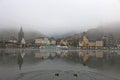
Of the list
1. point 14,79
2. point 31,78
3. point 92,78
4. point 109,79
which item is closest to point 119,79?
point 109,79

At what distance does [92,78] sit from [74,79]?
10.5 feet

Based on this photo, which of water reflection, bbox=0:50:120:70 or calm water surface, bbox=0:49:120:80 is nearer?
calm water surface, bbox=0:49:120:80

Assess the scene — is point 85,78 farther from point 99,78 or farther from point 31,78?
point 31,78

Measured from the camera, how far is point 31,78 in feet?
114

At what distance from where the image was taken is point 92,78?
35.4 metres

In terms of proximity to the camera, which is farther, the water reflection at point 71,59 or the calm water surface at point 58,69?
the water reflection at point 71,59

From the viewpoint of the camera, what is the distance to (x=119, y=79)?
34812 mm

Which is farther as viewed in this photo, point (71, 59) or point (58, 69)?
point (71, 59)

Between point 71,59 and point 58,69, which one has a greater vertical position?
point 71,59

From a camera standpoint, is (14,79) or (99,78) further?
(99,78)

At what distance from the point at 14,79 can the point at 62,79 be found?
7.06 m

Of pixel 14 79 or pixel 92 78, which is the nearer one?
pixel 14 79

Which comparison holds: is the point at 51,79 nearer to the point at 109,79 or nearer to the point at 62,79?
the point at 62,79

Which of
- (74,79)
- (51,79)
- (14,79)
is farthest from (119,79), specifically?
(14,79)
